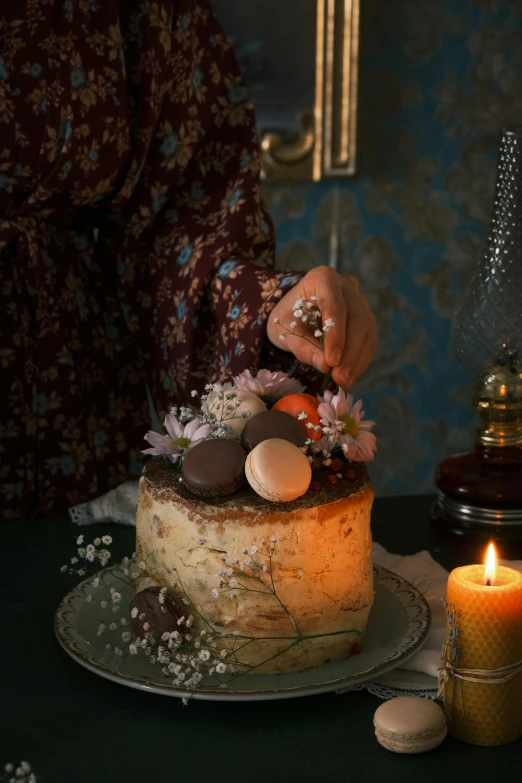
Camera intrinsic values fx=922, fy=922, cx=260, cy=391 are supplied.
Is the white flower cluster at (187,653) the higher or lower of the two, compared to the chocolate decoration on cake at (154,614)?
lower

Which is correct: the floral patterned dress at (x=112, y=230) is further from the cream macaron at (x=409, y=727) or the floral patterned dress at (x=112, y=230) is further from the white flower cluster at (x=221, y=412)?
the cream macaron at (x=409, y=727)

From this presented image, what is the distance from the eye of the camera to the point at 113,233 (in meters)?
1.35

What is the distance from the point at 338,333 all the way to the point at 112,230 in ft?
1.74

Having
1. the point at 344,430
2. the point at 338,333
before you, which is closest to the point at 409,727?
the point at 344,430

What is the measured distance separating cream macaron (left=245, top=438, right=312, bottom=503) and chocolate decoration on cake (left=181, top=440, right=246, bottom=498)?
0.04ft

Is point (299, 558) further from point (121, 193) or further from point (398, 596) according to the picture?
point (121, 193)

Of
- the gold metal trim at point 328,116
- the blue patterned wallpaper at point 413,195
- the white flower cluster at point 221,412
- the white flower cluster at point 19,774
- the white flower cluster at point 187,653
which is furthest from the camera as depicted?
the blue patterned wallpaper at point 413,195

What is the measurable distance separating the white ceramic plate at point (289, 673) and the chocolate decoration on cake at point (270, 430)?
0.19 m

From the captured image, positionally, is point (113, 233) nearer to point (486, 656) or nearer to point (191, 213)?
point (191, 213)

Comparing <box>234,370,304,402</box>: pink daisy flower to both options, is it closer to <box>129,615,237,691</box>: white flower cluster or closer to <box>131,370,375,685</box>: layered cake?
<box>131,370,375,685</box>: layered cake

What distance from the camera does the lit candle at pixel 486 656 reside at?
65 cm

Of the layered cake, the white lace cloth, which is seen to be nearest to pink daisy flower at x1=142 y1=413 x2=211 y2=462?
the layered cake

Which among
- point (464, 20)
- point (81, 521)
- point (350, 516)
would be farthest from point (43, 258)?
point (464, 20)

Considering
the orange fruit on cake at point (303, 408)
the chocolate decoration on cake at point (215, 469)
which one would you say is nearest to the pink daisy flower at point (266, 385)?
the orange fruit on cake at point (303, 408)
